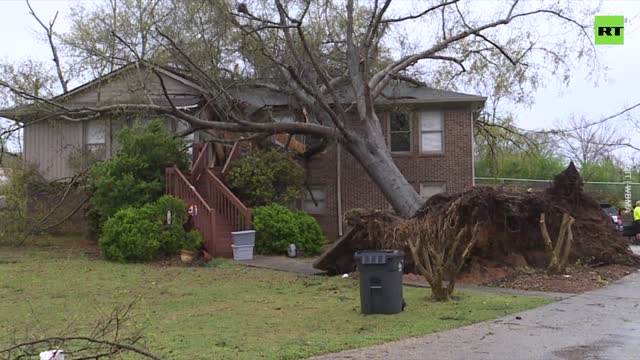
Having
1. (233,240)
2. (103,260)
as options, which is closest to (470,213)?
(233,240)

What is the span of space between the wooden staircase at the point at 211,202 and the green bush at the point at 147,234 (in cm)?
59

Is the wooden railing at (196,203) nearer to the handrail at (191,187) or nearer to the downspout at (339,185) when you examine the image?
the handrail at (191,187)

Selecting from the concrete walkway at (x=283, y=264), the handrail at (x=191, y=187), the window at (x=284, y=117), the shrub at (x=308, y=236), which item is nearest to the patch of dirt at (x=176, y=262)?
the concrete walkway at (x=283, y=264)

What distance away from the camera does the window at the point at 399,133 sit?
2641 cm

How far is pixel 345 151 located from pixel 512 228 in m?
11.5

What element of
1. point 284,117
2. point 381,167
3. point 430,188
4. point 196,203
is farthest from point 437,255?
point 284,117

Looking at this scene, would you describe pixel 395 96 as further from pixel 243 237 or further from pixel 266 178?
pixel 243 237

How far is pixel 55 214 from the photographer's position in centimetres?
2483

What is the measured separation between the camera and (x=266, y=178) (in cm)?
2123

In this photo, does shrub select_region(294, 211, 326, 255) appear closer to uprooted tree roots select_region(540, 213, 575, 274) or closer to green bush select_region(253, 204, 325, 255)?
green bush select_region(253, 204, 325, 255)

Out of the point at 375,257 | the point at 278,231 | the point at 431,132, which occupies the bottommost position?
the point at 278,231

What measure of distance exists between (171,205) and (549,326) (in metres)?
12.5

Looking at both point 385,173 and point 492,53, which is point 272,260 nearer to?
point 385,173

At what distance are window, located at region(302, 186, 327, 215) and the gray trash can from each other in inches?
618
